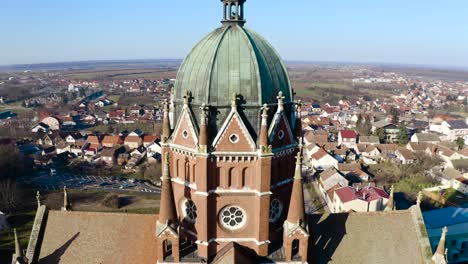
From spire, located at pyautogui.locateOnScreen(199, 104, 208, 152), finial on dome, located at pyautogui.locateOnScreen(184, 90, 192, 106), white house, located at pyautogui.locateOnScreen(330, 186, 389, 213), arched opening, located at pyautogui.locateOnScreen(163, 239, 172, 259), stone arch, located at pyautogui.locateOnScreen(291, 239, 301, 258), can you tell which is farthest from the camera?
white house, located at pyautogui.locateOnScreen(330, 186, 389, 213)

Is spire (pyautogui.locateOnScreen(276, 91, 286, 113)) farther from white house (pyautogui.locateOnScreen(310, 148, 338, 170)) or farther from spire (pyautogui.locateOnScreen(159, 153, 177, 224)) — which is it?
white house (pyautogui.locateOnScreen(310, 148, 338, 170))

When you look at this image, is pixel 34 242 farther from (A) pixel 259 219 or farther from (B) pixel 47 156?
(B) pixel 47 156

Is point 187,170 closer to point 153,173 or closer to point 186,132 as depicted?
point 186,132

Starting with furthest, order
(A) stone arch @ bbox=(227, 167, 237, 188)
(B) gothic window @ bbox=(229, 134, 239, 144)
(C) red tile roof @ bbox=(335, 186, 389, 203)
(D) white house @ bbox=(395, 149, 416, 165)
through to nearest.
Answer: (D) white house @ bbox=(395, 149, 416, 165)
(C) red tile roof @ bbox=(335, 186, 389, 203)
(A) stone arch @ bbox=(227, 167, 237, 188)
(B) gothic window @ bbox=(229, 134, 239, 144)

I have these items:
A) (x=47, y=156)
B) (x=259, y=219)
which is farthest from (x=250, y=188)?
(x=47, y=156)

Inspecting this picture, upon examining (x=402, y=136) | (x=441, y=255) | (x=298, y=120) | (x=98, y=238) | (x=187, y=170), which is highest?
(x=298, y=120)

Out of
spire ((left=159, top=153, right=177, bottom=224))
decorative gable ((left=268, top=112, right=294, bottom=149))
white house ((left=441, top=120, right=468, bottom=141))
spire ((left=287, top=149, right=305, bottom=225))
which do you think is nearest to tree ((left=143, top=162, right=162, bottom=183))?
spire ((left=159, top=153, right=177, bottom=224))

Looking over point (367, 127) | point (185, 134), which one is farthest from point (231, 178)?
point (367, 127)
